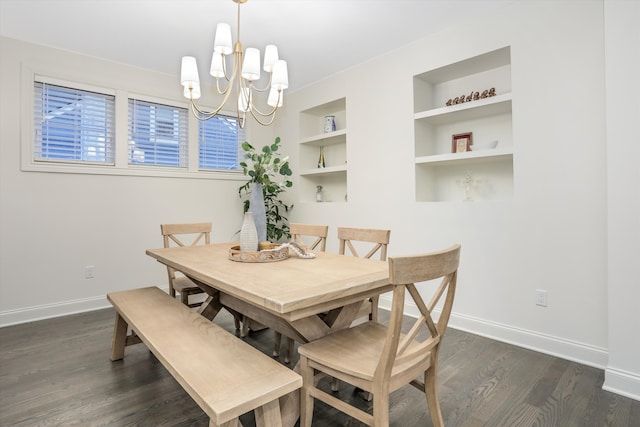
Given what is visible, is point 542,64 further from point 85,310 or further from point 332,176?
point 85,310

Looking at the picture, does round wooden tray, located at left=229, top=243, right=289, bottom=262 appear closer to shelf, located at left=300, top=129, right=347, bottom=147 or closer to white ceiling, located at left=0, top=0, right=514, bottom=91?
white ceiling, located at left=0, top=0, right=514, bottom=91

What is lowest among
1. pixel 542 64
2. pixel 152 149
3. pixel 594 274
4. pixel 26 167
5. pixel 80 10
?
pixel 594 274

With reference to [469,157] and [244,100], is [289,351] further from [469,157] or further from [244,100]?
[469,157]

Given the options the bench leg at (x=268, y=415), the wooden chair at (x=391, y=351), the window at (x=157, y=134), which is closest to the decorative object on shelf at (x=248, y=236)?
the wooden chair at (x=391, y=351)

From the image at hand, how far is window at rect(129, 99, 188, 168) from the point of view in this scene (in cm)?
366

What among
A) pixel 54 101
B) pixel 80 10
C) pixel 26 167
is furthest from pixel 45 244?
pixel 80 10

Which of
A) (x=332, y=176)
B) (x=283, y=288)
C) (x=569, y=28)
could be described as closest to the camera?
(x=283, y=288)

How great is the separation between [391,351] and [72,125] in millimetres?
3764

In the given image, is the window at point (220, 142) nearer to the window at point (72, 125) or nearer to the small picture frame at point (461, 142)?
the window at point (72, 125)

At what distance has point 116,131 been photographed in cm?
349

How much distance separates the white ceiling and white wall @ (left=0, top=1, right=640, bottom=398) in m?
0.20

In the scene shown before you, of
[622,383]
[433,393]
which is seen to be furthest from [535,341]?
[433,393]

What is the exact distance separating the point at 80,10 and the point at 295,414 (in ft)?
10.6

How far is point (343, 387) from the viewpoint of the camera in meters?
1.90
